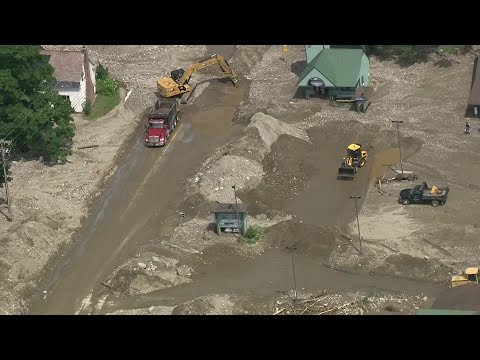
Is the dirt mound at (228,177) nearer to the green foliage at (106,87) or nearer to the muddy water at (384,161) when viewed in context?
the muddy water at (384,161)

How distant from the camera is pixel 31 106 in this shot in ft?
197

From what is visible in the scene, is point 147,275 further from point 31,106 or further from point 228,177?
point 31,106

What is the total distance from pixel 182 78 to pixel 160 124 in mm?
9276

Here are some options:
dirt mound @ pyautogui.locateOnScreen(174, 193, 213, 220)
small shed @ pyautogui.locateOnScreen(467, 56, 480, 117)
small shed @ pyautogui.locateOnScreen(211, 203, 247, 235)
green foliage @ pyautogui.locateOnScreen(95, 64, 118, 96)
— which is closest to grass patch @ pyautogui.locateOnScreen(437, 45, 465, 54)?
small shed @ pyautogui.locateOnScreen(467, 56, 480, 117)

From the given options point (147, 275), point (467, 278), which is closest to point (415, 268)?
point (467, 278)

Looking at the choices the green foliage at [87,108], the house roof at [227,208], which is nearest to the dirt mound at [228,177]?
the house roof at [227,208]

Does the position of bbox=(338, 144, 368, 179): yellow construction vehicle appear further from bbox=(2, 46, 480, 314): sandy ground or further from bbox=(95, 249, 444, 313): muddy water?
bbox=(95, 249, 444, 313): muddy water

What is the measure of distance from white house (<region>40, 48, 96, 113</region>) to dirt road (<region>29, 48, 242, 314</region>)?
5.85 meters

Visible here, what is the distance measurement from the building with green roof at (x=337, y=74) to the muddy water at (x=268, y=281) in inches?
936

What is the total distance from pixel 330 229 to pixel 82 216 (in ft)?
51.5

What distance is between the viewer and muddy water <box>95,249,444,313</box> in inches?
1847

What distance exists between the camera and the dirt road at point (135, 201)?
4903 centimetres

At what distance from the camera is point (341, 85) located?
70.2 meters

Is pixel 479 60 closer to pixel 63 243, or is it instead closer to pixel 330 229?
pixel 330 229
